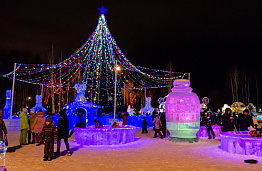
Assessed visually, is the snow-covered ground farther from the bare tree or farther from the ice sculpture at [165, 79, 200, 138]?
the bare tree

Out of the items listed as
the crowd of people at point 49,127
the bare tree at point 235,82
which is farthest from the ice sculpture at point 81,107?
the bare tree at point 235,82

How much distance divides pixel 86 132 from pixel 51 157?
283 centimetres

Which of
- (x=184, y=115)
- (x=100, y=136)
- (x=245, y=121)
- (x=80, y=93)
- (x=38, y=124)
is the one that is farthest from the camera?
(x=80, y=93)

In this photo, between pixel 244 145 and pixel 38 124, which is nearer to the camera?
pixel 244 145

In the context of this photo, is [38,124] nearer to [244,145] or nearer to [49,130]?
[49,130]

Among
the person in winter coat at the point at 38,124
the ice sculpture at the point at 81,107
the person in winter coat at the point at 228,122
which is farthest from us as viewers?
the ice sculpture at the point at 81,107

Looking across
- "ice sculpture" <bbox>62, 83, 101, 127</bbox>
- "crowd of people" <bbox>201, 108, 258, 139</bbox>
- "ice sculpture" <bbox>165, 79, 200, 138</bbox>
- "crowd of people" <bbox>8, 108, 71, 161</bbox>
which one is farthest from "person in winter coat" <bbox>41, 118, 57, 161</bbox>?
"ice sculpture" <bbox>62, 83, 101, 127</bbox>

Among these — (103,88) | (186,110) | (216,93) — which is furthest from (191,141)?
(216,93)

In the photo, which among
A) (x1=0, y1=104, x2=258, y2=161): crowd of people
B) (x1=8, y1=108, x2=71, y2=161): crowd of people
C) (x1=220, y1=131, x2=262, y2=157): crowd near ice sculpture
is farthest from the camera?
(x1=220, y1=131, x2=262, y2=157): crowd near ice sculpture

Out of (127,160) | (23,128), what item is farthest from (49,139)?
(23,128)

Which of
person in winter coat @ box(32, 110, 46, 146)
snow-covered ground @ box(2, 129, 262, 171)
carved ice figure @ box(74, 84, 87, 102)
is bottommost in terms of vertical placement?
snow-covered ground @ box(2, 129, 262, 171)

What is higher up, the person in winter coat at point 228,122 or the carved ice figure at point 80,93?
the carved ice figure at point 80,93

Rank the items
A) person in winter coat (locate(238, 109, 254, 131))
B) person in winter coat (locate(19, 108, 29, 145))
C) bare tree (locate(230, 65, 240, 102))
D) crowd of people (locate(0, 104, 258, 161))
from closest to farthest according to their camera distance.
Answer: crowd of people (locate(0, 104, 258, 161)), person in winter coat (locate(19, 108, 29, 145)), person in winter coat (locate(238, 109, 254, 131)), bare tree (locate(230, 65, 240, 102))

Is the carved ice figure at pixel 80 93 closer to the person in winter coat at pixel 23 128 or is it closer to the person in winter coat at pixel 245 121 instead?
the person in winter coat at pixel 23 128
